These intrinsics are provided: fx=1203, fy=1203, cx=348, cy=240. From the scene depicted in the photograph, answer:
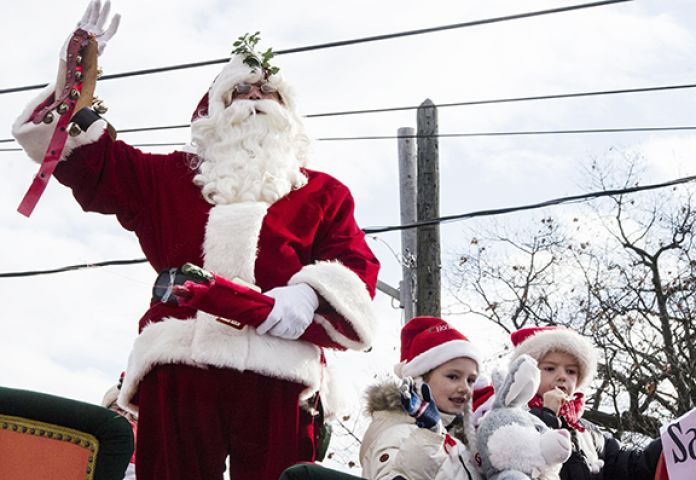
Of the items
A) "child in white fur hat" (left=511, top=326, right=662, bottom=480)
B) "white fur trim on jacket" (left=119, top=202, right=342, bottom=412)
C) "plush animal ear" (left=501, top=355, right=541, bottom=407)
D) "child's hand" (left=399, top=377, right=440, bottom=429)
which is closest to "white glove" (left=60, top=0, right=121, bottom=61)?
"white fur trim on jacket" (left=119, top=202, right=342, bottom=412)

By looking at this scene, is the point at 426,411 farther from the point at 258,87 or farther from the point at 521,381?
the point at 258,87

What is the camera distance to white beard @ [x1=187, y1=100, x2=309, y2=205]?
436 cm

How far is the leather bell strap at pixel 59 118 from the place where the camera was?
4.07 m

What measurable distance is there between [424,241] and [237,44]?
21.0ft

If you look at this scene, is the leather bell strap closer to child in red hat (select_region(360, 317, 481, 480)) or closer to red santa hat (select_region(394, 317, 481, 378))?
child in red hat (select_region(360, 317, 481, 480))

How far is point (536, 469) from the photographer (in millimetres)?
4141

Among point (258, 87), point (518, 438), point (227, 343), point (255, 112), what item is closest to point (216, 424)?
point (227, 343)

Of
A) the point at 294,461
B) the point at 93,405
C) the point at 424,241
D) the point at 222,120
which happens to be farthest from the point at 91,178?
the point at 424,241

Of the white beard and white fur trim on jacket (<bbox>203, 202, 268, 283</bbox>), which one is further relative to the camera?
the white beard

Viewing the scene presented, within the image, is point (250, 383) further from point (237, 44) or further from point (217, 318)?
point (237, 44)

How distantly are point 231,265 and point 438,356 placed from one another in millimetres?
1147

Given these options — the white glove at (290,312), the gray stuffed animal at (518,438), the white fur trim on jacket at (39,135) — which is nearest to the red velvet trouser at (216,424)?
the white glove at (290,312)

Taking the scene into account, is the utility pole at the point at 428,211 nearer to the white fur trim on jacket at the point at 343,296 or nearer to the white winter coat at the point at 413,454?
the white winter coat at the point at 413,454

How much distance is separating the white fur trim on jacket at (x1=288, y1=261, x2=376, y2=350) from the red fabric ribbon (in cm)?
89
